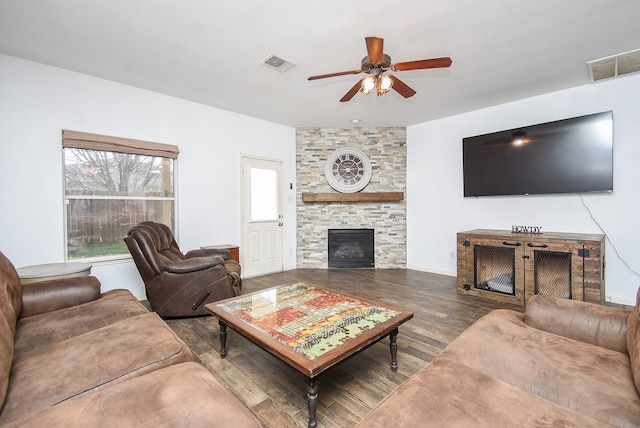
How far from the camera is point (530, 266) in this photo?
317cm

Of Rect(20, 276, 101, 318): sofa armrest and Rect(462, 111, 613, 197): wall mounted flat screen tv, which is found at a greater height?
Rect(462, 111, 613, 197): wall mounted flat screen tv

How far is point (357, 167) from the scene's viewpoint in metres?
5.20

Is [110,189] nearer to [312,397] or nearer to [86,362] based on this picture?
[86,362]

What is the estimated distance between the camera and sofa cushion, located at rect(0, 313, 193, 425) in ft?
3.47

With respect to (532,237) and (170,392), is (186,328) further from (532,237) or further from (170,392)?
(532,237)

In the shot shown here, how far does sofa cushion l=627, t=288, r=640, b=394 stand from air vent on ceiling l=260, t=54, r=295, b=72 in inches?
120

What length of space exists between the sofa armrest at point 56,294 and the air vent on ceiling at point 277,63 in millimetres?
2477

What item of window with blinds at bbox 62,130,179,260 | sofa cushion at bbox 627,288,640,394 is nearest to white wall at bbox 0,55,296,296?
window with blinds at bbox 62,130,179,260

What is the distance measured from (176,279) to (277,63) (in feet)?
7.86

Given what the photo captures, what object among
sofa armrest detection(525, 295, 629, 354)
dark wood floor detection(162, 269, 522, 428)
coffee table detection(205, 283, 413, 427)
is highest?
sofa armrest detection(525, 295, 629, 354)

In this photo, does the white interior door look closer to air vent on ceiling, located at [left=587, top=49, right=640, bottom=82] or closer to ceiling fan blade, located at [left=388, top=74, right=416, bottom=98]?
ceiling fan blade, located at [left=388, top=74, right=416, bottom=98]

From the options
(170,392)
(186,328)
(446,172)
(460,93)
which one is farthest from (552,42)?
(186,328)

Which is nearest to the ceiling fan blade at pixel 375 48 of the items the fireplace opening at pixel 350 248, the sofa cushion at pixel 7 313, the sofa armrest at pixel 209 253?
the sofa cushion at pixel 7 313

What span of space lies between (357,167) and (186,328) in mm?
3759
